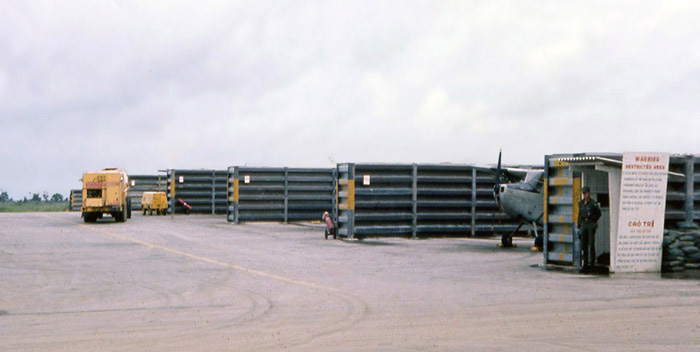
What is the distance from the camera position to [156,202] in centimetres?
5919

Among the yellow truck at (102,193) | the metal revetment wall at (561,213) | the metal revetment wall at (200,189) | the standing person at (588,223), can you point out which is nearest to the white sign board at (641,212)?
the standing person at (588,223)

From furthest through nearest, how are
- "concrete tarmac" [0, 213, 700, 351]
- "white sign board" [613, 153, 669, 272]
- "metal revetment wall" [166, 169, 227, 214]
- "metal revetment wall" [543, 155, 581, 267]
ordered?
"metal revetment wall" [166, 169, 227, 214] → "metal revetment wall" [543, 155, 581, 267] → "white sign board" [613, 153, 669, 272] → "concrete tarmac" [0, 213, 700, 351]

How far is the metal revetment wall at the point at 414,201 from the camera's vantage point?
3070 centimetres

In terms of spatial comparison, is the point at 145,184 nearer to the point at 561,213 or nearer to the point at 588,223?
the point at 561,213

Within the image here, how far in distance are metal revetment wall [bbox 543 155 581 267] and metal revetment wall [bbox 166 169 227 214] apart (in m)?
42.2

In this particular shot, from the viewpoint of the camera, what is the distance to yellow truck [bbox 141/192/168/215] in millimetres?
59084

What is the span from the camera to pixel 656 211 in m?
18.4

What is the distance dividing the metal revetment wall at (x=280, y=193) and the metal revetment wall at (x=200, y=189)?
1449 cm

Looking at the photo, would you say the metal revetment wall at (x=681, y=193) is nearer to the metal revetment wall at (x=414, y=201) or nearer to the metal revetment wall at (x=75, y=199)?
the metal revetment wall at (x=414, y=201)

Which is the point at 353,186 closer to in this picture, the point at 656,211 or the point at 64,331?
the point at 656,211

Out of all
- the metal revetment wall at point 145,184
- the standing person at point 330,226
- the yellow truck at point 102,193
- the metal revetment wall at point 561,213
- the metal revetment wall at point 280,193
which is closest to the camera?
the metal revetment wall at point 561,213

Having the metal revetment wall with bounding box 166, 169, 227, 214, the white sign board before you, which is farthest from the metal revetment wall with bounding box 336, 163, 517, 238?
the metal revetment wall with bounding box 166, 169, 227, 214

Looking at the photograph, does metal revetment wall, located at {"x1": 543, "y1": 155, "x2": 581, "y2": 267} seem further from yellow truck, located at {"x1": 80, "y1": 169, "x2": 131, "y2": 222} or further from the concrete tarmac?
yellow truck, located at {"x1": 80, "y1": 169, "x2": 131, "y2": 222}

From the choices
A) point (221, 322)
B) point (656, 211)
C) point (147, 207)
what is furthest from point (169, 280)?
point (147, 207)
